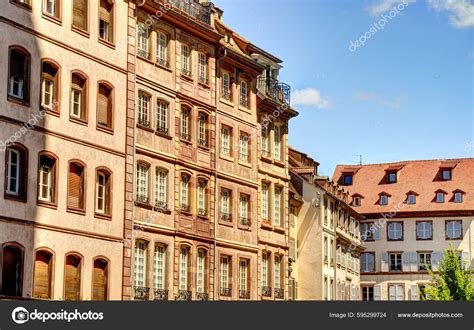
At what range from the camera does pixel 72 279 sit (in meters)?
39.8

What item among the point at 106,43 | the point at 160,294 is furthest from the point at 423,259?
the point at 106,43

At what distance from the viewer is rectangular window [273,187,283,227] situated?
2293 inches

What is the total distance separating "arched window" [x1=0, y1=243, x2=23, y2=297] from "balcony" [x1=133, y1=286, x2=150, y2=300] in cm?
776

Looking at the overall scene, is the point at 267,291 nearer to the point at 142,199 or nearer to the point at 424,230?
the point at 142,199

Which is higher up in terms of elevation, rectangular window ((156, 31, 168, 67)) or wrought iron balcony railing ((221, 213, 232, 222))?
rectangular window ((156, 31, 168, 67))

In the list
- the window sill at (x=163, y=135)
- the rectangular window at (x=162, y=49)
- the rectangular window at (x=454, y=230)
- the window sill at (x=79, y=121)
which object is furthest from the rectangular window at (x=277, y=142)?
the rectangular window at (x=454, y=230)

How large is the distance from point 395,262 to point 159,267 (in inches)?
2385

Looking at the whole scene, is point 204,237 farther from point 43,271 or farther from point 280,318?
point 280,318

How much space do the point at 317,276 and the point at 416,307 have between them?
157 ft

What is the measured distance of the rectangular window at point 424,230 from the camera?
10431cm

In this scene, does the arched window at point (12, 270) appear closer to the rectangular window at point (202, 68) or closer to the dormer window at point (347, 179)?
the rectangular window at point (202, 68)

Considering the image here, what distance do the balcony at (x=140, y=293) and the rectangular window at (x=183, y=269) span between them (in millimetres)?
2994

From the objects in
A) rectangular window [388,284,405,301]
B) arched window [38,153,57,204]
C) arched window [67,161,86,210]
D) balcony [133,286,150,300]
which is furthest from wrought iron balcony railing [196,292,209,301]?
rectangular window [388,284,405,301]

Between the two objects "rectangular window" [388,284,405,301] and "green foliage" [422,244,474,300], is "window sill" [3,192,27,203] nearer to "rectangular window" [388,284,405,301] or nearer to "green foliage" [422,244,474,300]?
"green foliage" [422,244,474,300]
